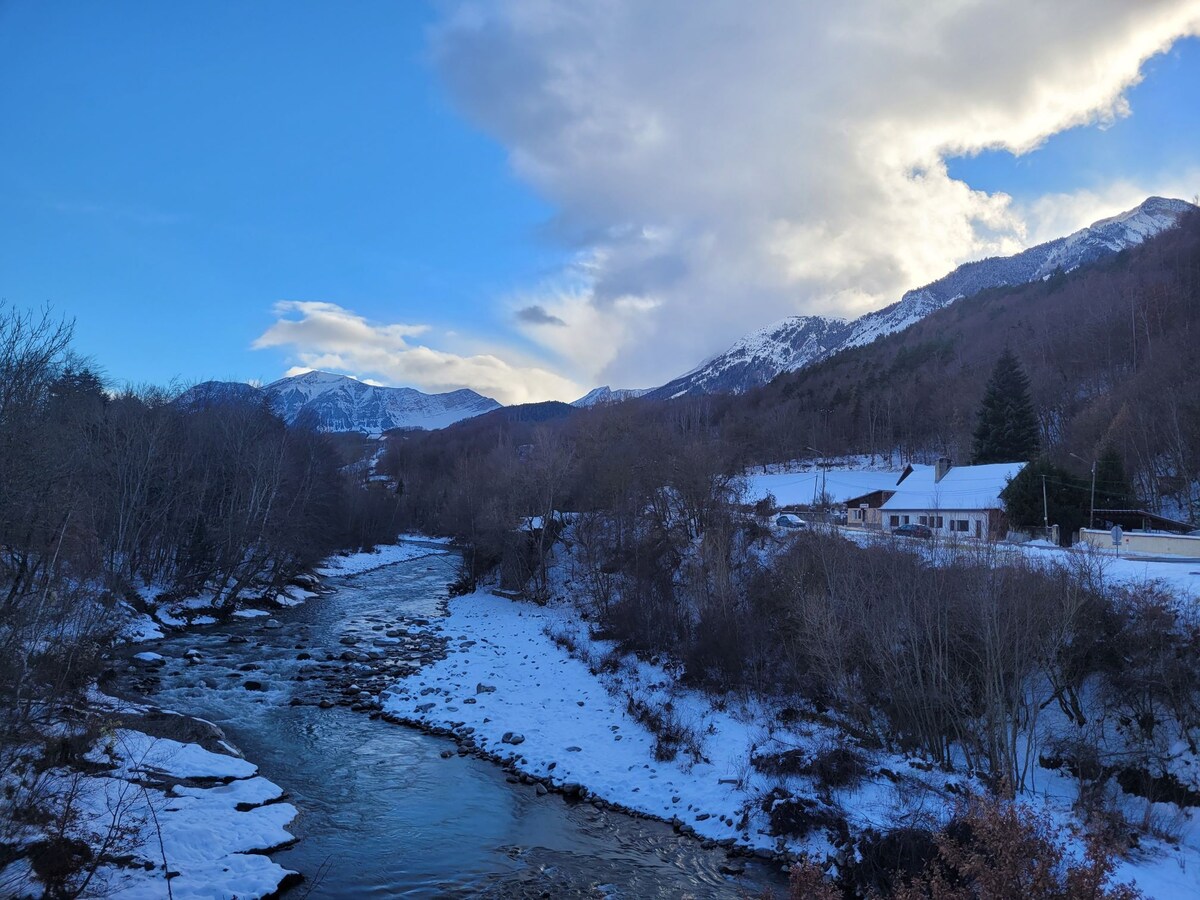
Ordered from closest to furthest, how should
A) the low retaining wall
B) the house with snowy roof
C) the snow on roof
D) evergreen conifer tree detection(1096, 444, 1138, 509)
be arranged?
the low retaining wall
evergreen conifer tree detection(1096, 444, 1138, 509)
the house with snowy roof
the snow on roof

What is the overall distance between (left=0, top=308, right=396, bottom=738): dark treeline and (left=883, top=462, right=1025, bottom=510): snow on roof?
4533cm

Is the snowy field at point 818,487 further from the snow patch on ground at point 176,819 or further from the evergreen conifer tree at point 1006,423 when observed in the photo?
the snow patch on ground at point 176,819

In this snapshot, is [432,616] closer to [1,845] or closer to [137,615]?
[137,615]

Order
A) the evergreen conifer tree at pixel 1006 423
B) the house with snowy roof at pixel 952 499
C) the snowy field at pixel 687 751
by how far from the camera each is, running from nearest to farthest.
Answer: the snowy field at pixel 687 751 < the house with snowy roof at pixel 952 499 < the evergreen conifer tree at pixel 1006 423

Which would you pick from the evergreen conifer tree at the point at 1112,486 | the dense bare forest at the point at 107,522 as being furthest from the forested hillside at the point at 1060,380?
the dense bare forest at the point at 107,522

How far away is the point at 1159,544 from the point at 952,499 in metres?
23.8

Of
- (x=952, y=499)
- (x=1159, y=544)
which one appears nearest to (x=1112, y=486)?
(x=952, y=499)

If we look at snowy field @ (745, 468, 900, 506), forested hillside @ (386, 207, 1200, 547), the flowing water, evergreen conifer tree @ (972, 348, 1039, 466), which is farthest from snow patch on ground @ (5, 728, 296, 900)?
evergreen conifer tree @ (972, 348, 1039, 466)

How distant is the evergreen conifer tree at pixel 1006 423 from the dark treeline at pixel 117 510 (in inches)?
2465

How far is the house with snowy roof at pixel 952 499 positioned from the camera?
46188 millimetres

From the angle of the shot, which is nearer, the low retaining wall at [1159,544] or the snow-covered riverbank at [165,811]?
the snow-covered riverbank at [165,811]

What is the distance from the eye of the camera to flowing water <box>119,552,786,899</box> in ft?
41.9

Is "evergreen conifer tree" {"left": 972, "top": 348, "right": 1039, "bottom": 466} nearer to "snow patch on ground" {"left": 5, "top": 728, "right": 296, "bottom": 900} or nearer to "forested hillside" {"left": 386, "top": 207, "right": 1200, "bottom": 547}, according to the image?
"forested hillside" {"left": 386, "top": 207, "right": 1200, "bottom": 547}

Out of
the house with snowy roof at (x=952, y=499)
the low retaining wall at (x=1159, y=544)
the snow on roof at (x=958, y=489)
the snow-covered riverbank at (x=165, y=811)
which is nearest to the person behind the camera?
the snow-covered riverbank at (x=165, y=811)
